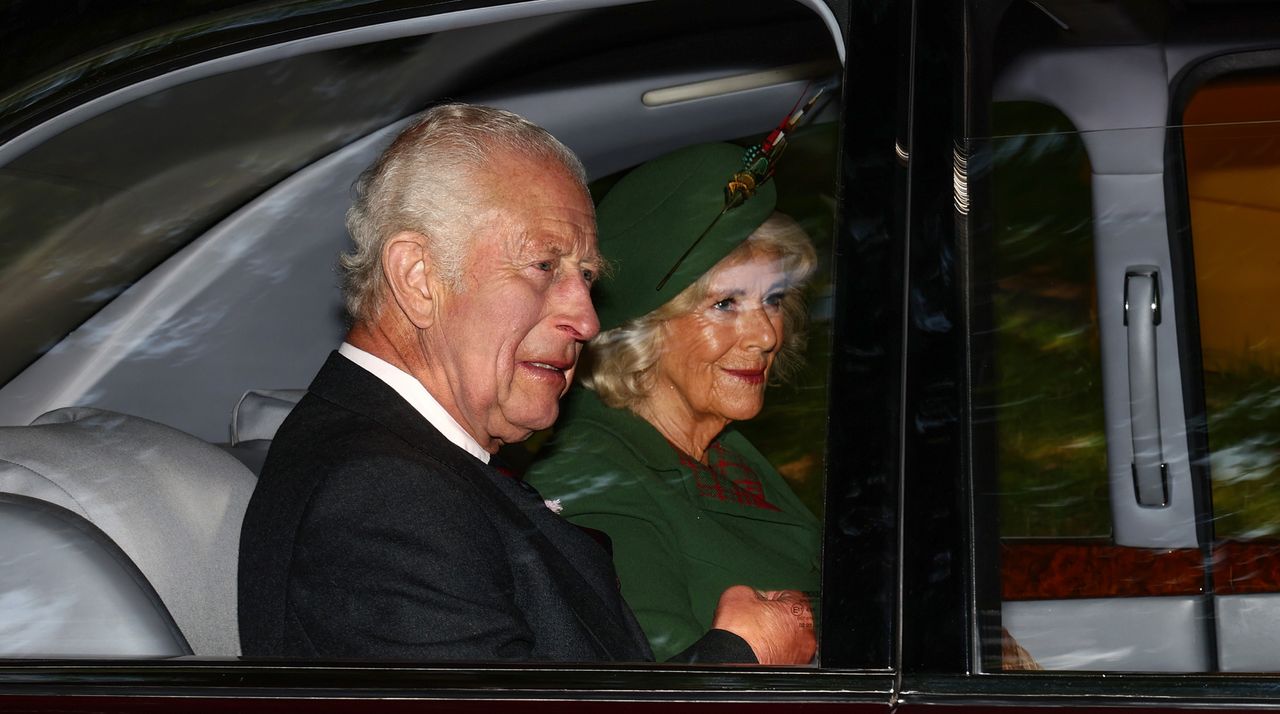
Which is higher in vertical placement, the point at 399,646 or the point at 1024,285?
the point at 1024,285

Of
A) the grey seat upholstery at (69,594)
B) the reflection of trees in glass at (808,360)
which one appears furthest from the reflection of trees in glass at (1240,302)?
the grey seat upholstery at (69,594)

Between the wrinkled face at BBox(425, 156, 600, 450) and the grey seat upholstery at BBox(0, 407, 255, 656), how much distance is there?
0.36 m

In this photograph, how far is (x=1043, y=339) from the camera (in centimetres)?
139

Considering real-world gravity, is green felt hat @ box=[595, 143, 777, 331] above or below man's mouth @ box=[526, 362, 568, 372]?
above

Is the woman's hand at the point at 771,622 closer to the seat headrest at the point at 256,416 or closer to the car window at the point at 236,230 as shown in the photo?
the car window at the point at 236,230

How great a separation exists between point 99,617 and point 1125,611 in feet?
3.39

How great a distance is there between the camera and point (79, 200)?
1911 millimetres

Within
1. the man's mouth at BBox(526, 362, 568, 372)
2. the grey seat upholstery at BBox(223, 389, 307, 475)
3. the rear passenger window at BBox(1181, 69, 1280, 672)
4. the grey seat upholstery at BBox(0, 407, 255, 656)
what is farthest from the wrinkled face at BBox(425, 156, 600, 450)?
the rear passenger window at BBox(1181, 69, 1280, 672)

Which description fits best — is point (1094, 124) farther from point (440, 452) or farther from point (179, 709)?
point (179, 709)

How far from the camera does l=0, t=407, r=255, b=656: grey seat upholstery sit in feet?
5.39

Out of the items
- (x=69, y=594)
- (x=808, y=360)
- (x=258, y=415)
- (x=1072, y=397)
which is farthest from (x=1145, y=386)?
(x=258, y=415)

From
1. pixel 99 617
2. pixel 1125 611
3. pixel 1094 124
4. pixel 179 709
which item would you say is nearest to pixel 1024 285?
pixel 1125 611

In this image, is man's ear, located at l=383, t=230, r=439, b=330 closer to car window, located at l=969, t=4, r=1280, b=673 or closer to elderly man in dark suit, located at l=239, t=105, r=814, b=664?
elderly man in dark suit, located at l=239, t=105, r=814, b=664

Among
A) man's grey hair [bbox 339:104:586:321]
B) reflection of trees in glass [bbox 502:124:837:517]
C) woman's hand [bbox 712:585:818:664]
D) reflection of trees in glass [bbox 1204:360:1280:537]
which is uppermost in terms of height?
man's grey hair [bbox 339:104:586:321]
